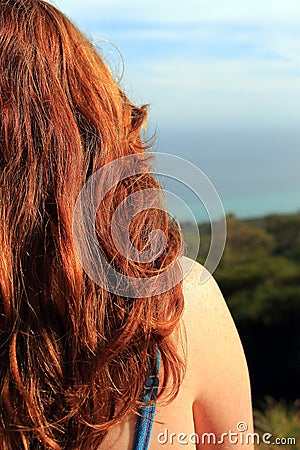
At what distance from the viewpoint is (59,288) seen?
1.30 meters

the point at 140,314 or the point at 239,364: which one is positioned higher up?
the point at 140,314

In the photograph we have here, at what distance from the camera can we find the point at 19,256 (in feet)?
4.33

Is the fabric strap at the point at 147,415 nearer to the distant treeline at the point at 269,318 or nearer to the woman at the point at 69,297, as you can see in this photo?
the woman at the point at 69,297

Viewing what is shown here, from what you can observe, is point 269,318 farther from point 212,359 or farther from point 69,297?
point 69,297

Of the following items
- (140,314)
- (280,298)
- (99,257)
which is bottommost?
(280,298)

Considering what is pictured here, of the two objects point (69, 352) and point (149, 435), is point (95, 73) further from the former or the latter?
point (149, 435)

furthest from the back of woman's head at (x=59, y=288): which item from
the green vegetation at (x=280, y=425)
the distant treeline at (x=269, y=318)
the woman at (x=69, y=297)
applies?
the distant treeline at (x=269, y=318)

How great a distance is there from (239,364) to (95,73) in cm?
74

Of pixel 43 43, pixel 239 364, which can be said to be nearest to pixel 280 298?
pixel 239 364

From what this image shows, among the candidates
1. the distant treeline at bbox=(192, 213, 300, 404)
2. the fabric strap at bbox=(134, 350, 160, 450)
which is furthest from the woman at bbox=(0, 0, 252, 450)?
the distant treeline at bbox=(192, 213, 300, 404)

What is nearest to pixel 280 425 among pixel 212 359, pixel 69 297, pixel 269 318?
pixel 269 318

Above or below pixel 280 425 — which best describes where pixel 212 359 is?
above

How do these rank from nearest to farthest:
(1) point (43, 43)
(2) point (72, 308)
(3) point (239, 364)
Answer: (2) point (72, 308)
(1) point (43, 43)
(3) point (239, 364)

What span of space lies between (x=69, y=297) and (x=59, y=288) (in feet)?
Result: 0.09
